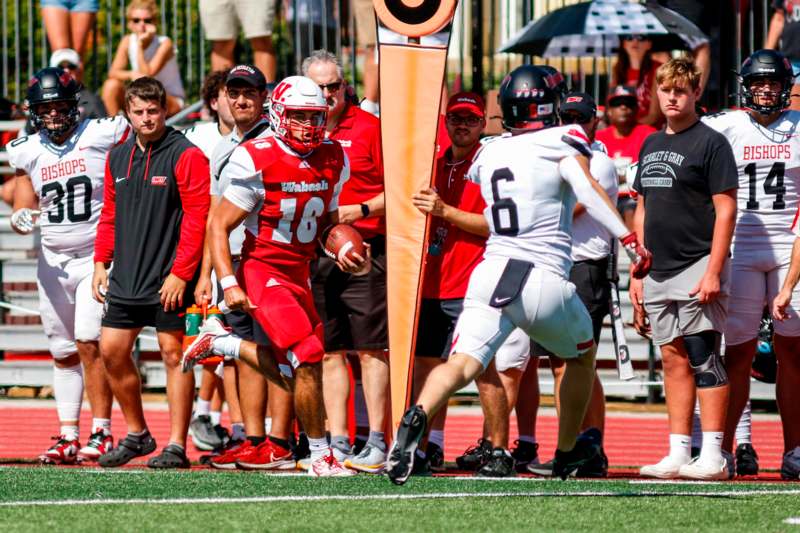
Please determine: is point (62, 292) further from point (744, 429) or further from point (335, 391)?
point (744, 429)

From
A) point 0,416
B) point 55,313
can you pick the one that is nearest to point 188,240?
point 55,313

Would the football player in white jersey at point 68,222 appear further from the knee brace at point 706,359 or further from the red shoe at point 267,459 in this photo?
the knee brace at point 706,359

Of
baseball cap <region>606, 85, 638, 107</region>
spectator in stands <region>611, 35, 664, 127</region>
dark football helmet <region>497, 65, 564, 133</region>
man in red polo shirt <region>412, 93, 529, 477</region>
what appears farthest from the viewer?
spectator in stands <region>611, 35, 664, 127</region>

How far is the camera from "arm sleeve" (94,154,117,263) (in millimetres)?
8742

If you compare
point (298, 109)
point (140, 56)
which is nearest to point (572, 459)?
point (298, 109)

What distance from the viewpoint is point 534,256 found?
6.96m

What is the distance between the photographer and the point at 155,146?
28.6 feet

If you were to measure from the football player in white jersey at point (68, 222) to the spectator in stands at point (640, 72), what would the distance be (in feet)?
15.7

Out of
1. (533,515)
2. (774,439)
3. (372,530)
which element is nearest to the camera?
(372,530)

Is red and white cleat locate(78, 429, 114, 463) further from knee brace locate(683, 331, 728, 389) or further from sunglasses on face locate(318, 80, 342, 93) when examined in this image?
knee brace locate(683, 331, 728, 389)

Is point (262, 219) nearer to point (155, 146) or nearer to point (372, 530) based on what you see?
point (155, 146)

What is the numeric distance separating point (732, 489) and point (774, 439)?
368cm

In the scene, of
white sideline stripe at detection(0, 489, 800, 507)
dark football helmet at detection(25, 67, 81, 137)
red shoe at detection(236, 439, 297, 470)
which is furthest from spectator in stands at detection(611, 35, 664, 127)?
white sideline stripe at detection(0, 489, 800, 507)

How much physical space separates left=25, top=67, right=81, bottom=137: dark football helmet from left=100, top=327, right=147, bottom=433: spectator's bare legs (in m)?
1.29
